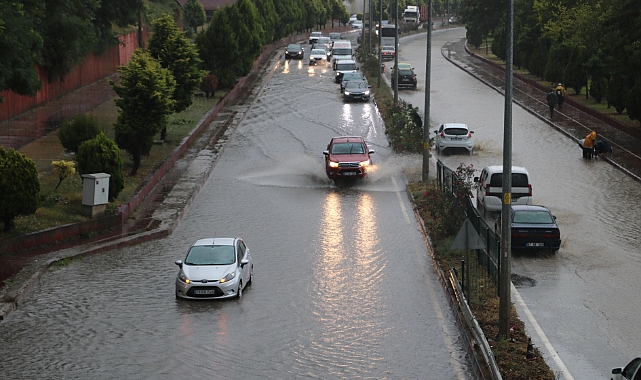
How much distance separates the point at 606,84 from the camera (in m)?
49.3

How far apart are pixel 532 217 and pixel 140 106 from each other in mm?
15702

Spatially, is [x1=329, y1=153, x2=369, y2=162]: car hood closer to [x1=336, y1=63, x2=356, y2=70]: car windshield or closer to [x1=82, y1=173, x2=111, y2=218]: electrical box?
[x1=82, y1=173, x2=111, y2=218]: electrical box

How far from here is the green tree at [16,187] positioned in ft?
79.0

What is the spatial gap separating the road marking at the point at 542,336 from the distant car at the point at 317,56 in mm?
64452

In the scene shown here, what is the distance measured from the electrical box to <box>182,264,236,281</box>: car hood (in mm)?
7300

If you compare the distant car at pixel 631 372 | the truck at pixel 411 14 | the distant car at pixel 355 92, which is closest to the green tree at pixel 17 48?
the distant car at pixel 631 372

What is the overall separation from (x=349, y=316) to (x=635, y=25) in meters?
26.8

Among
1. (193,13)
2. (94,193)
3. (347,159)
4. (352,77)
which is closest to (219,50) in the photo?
(352,77)

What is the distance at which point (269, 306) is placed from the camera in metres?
19.8

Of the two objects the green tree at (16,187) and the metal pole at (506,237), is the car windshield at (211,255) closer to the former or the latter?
the green tree at (16,187)

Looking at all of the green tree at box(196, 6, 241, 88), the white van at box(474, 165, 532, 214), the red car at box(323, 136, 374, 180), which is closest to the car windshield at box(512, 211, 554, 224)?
the white van at box(474, 165, 532, 214)

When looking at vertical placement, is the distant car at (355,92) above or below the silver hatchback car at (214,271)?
above

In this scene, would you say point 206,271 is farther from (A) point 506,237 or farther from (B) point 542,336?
(B) point 542,336

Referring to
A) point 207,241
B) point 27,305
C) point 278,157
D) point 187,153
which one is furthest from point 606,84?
point 27,305
